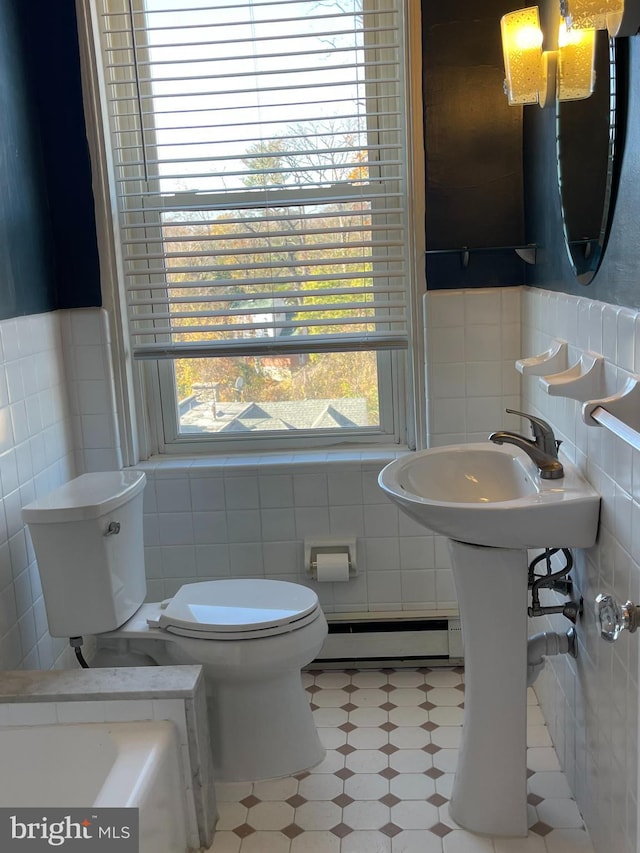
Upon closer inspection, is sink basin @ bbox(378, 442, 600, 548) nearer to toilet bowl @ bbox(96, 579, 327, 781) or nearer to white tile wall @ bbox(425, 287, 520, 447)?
toilet bowl @ bbox(96, 579, 327, 781)

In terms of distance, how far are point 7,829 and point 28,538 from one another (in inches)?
35.6

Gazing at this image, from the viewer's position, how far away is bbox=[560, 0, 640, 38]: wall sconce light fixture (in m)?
1.45

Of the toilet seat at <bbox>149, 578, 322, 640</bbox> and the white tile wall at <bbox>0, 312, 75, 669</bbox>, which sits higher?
the white tile wall at <bbox>0, 312, 75, 669</bbox>

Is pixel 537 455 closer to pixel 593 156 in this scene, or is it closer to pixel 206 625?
pixel 593 156

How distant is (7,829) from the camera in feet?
5.73

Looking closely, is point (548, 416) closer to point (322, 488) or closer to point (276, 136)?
point (322, 488)

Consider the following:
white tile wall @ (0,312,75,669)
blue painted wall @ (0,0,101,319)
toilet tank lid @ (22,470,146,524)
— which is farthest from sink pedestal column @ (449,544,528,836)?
blue painted wall @ (0,0,101,319)

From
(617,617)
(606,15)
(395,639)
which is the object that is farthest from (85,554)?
(606,15)

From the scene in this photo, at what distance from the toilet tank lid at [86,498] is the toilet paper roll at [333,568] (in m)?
0.68

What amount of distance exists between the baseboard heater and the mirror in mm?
1390

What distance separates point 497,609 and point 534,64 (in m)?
1.29

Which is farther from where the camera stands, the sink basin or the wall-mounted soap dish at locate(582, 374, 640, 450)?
the sink basin

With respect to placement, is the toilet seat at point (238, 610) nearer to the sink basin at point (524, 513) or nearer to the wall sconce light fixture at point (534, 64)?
the sink basin at point (524, 513)

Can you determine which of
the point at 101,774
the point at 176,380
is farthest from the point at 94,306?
the point at 101,774
